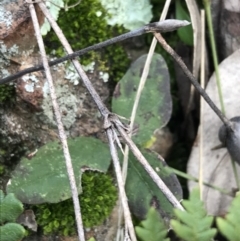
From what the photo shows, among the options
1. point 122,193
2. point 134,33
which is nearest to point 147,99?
point 134,33

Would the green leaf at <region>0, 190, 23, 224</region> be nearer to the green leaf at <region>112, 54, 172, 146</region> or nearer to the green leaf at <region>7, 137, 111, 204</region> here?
the green leaf at <region>7, 137, 111, 204</region>

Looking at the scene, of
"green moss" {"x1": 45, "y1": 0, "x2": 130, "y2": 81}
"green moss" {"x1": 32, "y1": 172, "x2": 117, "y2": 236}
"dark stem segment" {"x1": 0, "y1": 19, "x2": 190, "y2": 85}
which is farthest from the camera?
"green moss" {"x1": 45, "y1": 0, "x2": 130, "y2": 81}

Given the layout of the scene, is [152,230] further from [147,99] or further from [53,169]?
[147,99]

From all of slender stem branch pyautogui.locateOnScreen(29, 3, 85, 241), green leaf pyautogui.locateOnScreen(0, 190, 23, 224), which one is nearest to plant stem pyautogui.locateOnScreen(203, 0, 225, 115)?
slender stem branch pyautogui.locateOnScreen(29, 3, 85, 241)

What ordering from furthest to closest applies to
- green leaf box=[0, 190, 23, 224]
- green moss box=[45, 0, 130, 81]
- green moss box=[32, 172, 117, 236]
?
green moss box=[45, 0, 130, 81], green moss box=[32, 172, 117, 236], green leaf box=[0, 190, 23, 224]

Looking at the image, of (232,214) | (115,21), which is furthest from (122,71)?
(232,214)

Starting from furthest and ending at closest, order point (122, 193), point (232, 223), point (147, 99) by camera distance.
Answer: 1. point (147, 99)
2. point (122, 193)
3. point (232, 223)

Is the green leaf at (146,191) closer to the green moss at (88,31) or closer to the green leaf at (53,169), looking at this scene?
the green leaf at (53,169)
